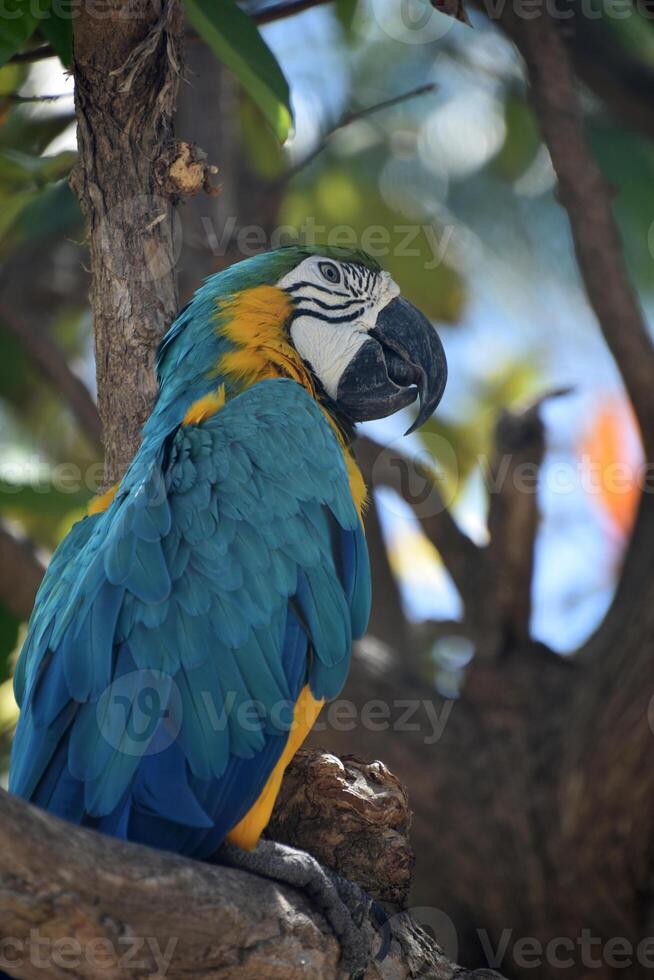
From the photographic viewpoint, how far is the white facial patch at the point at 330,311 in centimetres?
314

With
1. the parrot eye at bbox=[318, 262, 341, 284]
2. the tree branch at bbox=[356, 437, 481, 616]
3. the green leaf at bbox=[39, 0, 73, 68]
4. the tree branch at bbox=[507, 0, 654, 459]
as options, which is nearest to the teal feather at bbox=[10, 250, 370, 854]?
the parrot eye at bbox=[318, 262, 341, 284]

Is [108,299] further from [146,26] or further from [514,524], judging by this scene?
[514,524]

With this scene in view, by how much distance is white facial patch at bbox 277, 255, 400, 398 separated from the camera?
3141mm

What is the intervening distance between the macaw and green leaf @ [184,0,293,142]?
642mm

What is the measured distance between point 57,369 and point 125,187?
2456 millimetres

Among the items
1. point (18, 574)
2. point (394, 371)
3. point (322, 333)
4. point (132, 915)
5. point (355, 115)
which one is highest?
point (355, 115)

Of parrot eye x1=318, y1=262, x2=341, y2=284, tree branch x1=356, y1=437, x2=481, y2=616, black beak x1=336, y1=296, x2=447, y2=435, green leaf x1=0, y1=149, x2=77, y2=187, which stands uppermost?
green leaf x1=0, y1=149, x2=77, y2=187

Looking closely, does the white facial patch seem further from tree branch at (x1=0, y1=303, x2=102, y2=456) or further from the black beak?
tree branch at (x1=0, y1=303, x2=102, y2=456)

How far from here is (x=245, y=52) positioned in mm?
3230

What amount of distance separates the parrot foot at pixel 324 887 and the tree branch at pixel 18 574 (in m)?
2.33

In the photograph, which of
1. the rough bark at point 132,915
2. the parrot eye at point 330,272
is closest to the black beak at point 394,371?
the parrot eye at point 330,272

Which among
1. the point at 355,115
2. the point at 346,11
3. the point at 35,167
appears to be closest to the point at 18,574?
the point at 35,167

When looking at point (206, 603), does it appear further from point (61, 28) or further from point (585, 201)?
point (585, 201)

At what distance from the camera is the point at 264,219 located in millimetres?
5379
